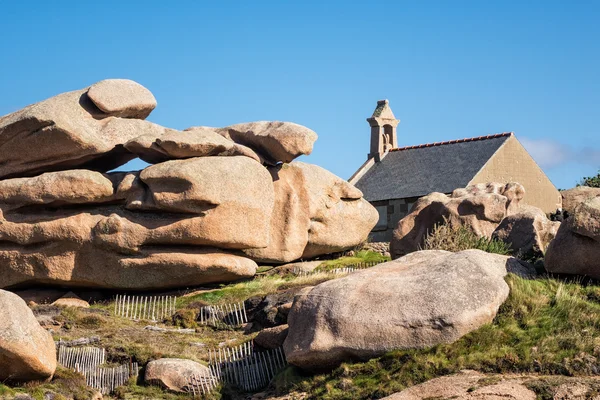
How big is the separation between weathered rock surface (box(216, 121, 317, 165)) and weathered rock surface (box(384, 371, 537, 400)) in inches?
633


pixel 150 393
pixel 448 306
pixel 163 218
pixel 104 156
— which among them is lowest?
pixel 150 393

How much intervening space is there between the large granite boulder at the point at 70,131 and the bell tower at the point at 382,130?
21742mm

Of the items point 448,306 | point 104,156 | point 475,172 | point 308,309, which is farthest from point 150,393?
point 475,172

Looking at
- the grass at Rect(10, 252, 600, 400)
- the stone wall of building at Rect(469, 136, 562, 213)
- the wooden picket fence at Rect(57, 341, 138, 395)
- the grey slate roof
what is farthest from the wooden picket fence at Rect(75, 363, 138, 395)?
the stone wall of building at Rect(469, 136, 562, 213)

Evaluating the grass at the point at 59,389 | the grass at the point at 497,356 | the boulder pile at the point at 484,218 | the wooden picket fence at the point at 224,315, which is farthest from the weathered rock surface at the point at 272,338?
the boulder pile at the point at 484,218

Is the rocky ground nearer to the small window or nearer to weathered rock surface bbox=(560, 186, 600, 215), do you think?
weathered rock surface bbox=(560, 186, 600, 215)

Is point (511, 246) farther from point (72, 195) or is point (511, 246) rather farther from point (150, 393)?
point (72, 195)

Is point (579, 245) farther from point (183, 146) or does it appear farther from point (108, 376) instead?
point (183, 146)

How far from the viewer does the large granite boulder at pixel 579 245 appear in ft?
63.8

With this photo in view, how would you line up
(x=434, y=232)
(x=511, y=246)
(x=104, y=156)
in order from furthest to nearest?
(x=104, y=156) < (x=434, y=232) < (x=511, y=246)

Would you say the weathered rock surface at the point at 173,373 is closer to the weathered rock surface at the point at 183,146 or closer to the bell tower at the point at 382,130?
the weathered rock surface at the point at 183,146

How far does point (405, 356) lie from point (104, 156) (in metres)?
17.9

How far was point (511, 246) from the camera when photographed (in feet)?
86.2

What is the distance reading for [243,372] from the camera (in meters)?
20.8
